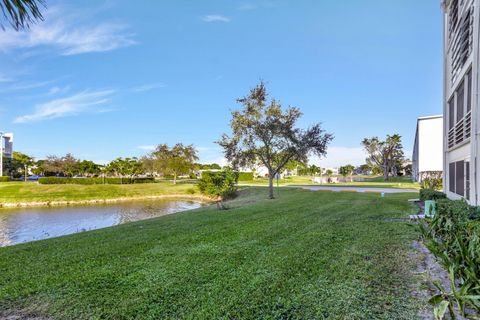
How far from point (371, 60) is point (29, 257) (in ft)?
56.1

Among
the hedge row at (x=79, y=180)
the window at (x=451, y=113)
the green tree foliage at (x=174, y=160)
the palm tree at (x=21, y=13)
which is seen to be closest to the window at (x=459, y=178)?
the window at (x=451, y=113)

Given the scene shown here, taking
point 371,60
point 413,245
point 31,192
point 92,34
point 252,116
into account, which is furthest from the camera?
point 31,192

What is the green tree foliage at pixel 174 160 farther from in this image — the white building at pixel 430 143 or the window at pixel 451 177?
the window at pixel 451 177

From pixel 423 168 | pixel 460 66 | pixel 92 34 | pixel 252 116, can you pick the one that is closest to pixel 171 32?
pixel 92 34

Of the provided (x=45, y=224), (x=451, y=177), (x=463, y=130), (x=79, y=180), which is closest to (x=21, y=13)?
(x=463, y=130)

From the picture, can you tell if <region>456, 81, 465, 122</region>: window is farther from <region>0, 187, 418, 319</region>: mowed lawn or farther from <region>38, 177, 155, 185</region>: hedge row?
<region>38, 177, 155, 185</region>: hedge row

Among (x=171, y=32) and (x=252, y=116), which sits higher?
(x=171, y=32)

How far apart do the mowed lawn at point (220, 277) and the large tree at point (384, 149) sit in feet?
148

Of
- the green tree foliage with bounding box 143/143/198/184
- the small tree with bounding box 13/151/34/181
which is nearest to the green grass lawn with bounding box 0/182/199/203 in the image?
the green tree foliage with bounding box 143/143/198/184

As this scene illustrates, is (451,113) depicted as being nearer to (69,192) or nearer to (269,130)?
(269,130)

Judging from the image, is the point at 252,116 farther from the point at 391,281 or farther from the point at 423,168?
the point at 423,168

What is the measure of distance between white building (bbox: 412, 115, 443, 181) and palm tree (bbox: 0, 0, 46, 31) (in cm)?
3159

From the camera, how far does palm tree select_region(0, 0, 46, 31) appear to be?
2.79 meters

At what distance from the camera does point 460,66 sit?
938cm
